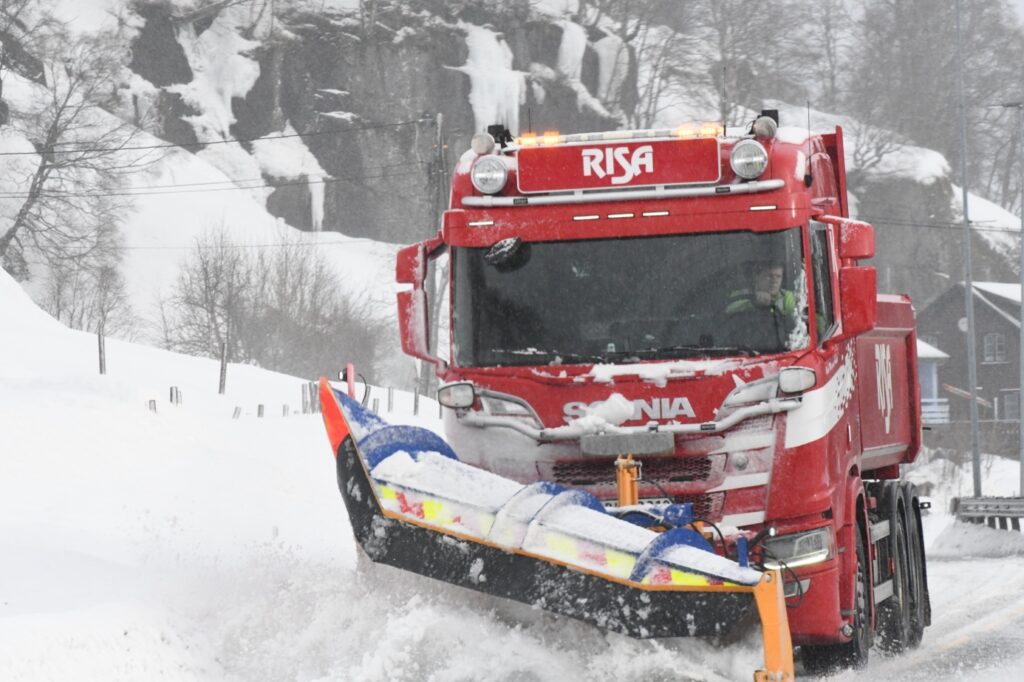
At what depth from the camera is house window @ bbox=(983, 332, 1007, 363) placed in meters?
77.4

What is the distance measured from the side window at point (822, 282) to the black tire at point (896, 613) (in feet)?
9.84

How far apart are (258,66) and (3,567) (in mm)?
68586

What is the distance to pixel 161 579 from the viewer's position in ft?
31.2

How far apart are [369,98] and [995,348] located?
33.0m

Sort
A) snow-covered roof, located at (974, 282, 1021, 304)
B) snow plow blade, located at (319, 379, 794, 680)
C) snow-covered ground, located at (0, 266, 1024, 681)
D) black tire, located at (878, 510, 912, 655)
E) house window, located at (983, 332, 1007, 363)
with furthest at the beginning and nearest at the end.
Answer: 1. house window, located at (983, 332, 1007, 363)
2. snow-covered roof, located at (974, 282, 1021, 304)
3. black tire, located at (878, 510, 912, 655)
4. snow-covered ground, located at (0, 266, 1024, 681)
5. snow plow blade, located at (319, 379, 794, 680)

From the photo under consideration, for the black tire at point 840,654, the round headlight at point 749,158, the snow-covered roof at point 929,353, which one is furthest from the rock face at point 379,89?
the round headlight at point 749,158

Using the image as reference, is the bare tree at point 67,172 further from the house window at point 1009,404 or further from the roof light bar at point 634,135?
the roof light bar at point 634,135

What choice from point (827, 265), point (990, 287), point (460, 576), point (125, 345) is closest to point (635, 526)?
point (460, 576)

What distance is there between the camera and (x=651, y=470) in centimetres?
780

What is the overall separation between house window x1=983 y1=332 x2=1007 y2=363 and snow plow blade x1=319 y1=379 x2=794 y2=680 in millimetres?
74016

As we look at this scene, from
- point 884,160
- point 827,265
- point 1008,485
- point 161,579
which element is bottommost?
point 1008,485

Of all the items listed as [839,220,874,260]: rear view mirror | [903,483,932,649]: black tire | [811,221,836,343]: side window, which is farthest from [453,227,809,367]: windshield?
[903,483,932,649]: black tire

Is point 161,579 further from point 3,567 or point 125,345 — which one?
point 125,345

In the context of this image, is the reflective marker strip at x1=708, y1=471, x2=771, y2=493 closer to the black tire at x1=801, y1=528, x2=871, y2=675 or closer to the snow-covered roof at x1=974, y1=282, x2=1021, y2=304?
the black tire at x1=801, y1=528, x2=871, y2=675
